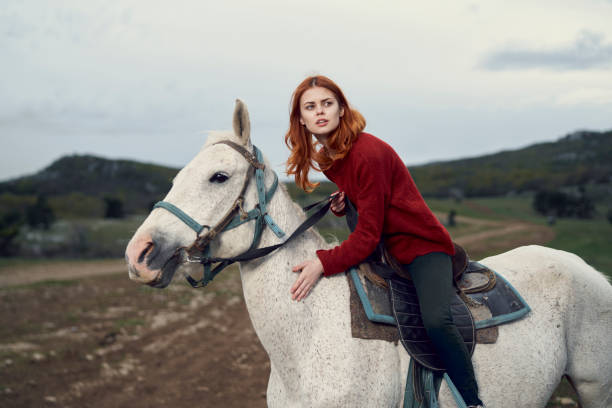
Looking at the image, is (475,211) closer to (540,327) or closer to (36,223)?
(36,223)

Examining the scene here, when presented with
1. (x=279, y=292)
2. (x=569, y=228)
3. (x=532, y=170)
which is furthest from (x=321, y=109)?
(x=532, y=170)

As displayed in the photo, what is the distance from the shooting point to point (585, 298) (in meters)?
2.82

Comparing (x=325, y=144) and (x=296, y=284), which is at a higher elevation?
(x=325, y=144)

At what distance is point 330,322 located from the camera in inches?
93.1

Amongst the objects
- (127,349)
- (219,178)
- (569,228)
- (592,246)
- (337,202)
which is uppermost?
(219,178)

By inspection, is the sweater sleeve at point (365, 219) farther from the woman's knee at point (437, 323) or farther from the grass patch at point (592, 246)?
the grass patch at point (592, 246)

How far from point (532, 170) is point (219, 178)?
74.2m

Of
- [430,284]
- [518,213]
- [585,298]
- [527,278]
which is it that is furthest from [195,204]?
[518,213]

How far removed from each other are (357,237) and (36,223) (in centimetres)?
2955

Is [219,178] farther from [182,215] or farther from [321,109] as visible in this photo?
[321,109]

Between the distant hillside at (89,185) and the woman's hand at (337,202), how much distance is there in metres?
35.7

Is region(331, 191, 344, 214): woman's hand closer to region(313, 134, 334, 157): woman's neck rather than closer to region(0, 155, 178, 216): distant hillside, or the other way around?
region(313, 134, 334, 157): woman's neck

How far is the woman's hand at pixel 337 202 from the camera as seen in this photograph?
9.28 ft

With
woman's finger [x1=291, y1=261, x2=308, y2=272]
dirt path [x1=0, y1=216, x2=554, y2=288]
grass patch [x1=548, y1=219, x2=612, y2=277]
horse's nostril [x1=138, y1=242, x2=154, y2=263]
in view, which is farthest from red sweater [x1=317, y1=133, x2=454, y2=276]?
dirt path [x1=0, y1=216, x2=554, y2=288]
